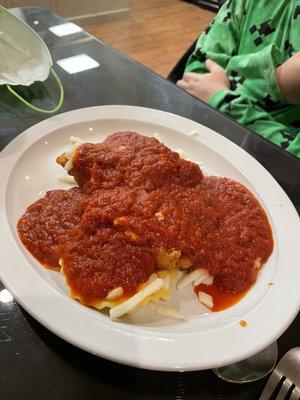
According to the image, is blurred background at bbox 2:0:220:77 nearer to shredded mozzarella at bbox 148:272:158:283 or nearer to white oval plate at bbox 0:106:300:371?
white oval plate at bbox 0:106:300:371

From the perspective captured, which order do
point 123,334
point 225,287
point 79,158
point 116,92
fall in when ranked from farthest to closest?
point 116,92 < point 79,158 < point 225,287 < point 123,334

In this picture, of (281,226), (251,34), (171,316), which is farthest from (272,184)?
(251,34)

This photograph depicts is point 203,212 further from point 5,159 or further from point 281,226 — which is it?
point 5,159

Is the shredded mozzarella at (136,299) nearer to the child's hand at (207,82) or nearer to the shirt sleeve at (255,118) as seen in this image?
the shirt sleeve at (255,118)

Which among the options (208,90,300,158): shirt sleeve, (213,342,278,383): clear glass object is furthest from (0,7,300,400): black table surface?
(208,90,300,158): shirt sleeve

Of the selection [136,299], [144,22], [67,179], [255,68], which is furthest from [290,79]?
[144,22]

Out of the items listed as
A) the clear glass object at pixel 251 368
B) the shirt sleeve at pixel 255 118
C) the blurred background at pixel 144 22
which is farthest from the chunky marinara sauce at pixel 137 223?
the blurred background at pixel 144 22
